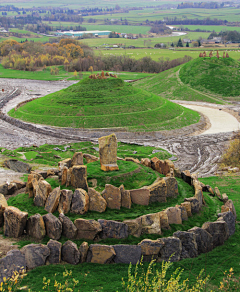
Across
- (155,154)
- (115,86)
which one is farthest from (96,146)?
(115,86)

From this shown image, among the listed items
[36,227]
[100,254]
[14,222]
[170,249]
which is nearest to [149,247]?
[170,249]

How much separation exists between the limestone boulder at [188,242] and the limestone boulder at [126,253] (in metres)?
2.78

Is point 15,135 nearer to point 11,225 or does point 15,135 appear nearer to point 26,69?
point 11,225

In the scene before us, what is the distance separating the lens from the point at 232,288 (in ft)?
59.2

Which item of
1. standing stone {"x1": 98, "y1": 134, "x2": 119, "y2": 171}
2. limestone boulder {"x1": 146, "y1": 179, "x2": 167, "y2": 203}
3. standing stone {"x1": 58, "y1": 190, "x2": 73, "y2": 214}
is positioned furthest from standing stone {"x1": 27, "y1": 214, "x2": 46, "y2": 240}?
limestone boulder {"x1": 146, "y1": 179, "x2": 167, "y2": 203}

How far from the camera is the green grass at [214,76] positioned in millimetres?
113188

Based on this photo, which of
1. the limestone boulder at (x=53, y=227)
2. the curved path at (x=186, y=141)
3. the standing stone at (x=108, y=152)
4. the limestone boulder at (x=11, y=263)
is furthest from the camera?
the curved path at (x=186, y=141)

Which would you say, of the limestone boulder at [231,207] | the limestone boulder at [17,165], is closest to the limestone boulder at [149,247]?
the limestone boulder at [231,207]

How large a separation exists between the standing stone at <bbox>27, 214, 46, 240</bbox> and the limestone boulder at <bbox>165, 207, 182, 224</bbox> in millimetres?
8076

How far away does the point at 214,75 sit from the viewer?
11988 cm

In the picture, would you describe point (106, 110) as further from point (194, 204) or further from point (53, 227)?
point (53, 227)

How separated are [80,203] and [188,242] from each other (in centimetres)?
735

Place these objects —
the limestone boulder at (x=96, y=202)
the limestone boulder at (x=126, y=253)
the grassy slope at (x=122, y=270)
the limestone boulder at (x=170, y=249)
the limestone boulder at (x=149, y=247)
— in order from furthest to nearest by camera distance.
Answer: the limestone boulder at (x=96, y=202), the limestone boulder at (x=170, y=249), the limestone boulder at (x=149, y=247), the limestone boulder at (x=126, y=253), the grassy slope at (x=122, y=270)

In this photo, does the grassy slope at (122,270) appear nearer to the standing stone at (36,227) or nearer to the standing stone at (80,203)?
the standing stone at (36,227)
